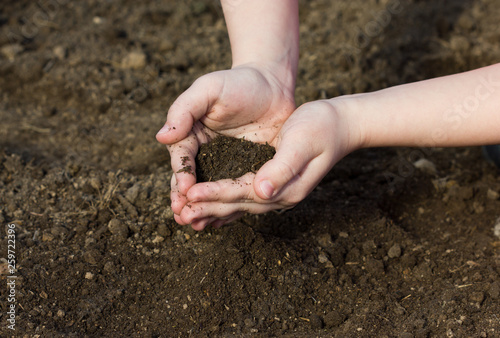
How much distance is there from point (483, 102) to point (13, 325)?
5.60 feet

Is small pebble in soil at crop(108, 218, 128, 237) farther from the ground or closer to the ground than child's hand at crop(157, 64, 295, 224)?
closer to the ground

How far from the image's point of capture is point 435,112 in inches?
68.7

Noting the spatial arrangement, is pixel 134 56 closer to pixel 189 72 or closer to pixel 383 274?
pixel 189 72

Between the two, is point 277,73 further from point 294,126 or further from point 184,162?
point 184,162

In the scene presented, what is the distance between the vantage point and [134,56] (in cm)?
316

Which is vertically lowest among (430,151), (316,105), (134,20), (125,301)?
(430,151)

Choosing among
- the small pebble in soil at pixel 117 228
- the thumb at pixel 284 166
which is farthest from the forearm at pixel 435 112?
the small pebble in soil at pixel 117 228

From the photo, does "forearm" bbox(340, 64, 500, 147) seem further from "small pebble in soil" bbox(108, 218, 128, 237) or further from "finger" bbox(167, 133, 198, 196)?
"small pebble in soil" bbox(108, 218, 128, 237)

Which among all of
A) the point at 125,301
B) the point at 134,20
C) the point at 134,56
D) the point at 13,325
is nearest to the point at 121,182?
the point at 125,301

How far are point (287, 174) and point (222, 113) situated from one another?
1.26ft

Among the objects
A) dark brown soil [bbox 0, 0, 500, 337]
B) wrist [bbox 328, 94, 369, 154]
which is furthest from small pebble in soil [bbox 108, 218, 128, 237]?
wrist [bbox 328, 94, 369, 154]

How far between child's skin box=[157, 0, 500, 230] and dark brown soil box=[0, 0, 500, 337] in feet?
1.02

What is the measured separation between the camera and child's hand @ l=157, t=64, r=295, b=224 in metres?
1.68

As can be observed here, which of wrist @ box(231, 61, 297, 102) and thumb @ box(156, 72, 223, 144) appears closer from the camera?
thumb @ box(156, 72, 223, 144)
